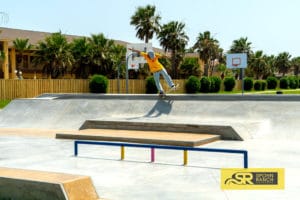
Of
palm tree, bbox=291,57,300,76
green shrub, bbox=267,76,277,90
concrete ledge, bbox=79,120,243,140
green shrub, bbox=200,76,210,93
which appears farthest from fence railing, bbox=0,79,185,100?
palm tree, bbox=291,57,300,76

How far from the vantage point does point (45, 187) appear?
632 centimetres

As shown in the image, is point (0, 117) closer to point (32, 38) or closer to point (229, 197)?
point (229, 197)

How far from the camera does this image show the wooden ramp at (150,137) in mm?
12363

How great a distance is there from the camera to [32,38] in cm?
5672

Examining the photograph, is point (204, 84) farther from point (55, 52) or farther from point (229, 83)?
point (55, 52)

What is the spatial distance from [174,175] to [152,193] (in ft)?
5.16

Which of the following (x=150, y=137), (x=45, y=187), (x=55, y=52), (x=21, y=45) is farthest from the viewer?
(x=21, y=45)

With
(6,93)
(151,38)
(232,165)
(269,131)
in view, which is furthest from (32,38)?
(232,165)

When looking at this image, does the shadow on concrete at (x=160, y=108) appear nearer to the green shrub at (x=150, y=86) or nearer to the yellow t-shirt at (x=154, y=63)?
the yellow t-shirt at (x=154, y=63)

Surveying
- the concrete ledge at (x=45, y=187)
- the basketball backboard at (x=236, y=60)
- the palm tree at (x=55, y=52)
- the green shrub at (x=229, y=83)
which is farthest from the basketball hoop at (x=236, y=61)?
Answer: the concrete ledge at (x=45, y=187)

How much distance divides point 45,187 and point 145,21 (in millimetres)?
52864

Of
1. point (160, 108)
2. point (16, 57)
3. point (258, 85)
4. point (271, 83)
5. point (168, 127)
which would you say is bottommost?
point (168, 127)

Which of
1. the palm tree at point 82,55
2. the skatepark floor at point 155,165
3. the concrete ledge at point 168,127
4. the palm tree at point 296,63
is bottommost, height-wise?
the skatepark floor at point 155,165

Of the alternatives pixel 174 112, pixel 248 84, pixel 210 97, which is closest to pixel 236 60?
pixel 210 97
